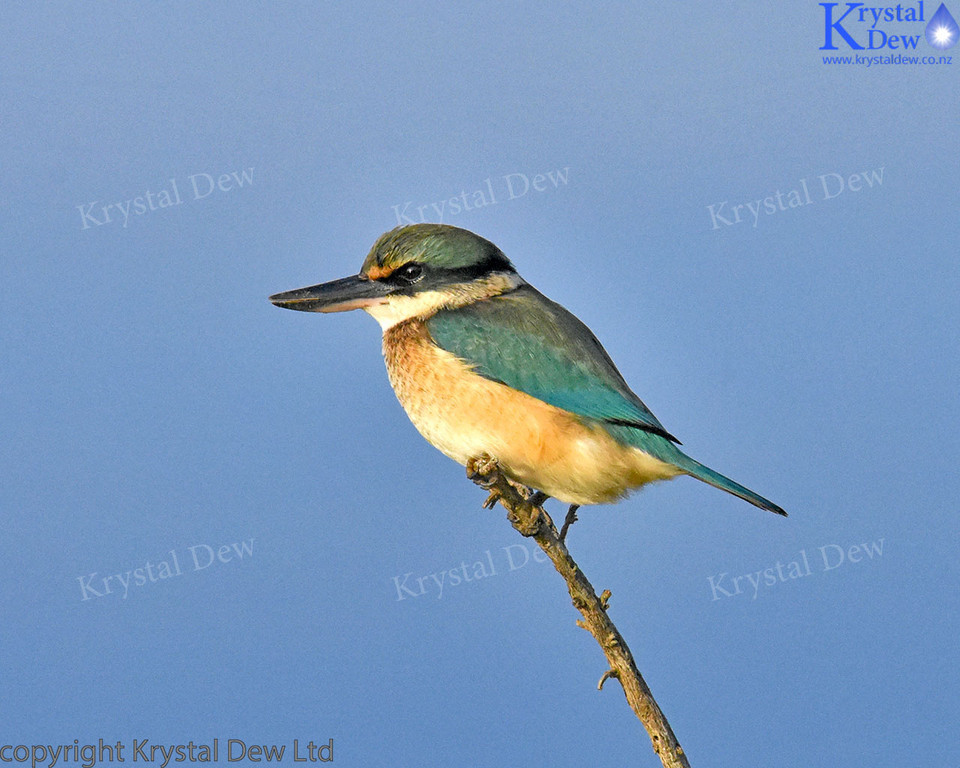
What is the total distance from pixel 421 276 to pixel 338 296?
1.42ft

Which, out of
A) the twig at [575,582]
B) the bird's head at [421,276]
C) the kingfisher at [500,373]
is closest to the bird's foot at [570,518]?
the kingfisher at [500,373]

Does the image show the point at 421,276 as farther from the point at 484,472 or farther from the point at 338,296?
the point at 484,472

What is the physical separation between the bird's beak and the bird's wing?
1.12 ft

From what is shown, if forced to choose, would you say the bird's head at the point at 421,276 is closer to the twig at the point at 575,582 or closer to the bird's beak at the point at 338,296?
the bird's beak at the point at 338,296

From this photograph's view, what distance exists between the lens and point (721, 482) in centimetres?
402

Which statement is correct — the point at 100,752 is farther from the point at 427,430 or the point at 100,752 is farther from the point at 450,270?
the point at 450,270

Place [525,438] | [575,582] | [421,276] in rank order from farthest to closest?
[421,276]
[525,438]
[575,582]

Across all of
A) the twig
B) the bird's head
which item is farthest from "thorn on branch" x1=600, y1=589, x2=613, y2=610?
the bird's head

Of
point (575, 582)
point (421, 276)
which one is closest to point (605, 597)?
point (575, 582)

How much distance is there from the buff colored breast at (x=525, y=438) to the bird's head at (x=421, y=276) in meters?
0.35

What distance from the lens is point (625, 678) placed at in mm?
4047

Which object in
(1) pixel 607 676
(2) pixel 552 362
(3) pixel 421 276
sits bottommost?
(1) pixel 607 676

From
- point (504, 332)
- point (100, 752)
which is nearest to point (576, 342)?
point (504, 332)

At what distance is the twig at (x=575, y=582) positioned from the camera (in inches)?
159
